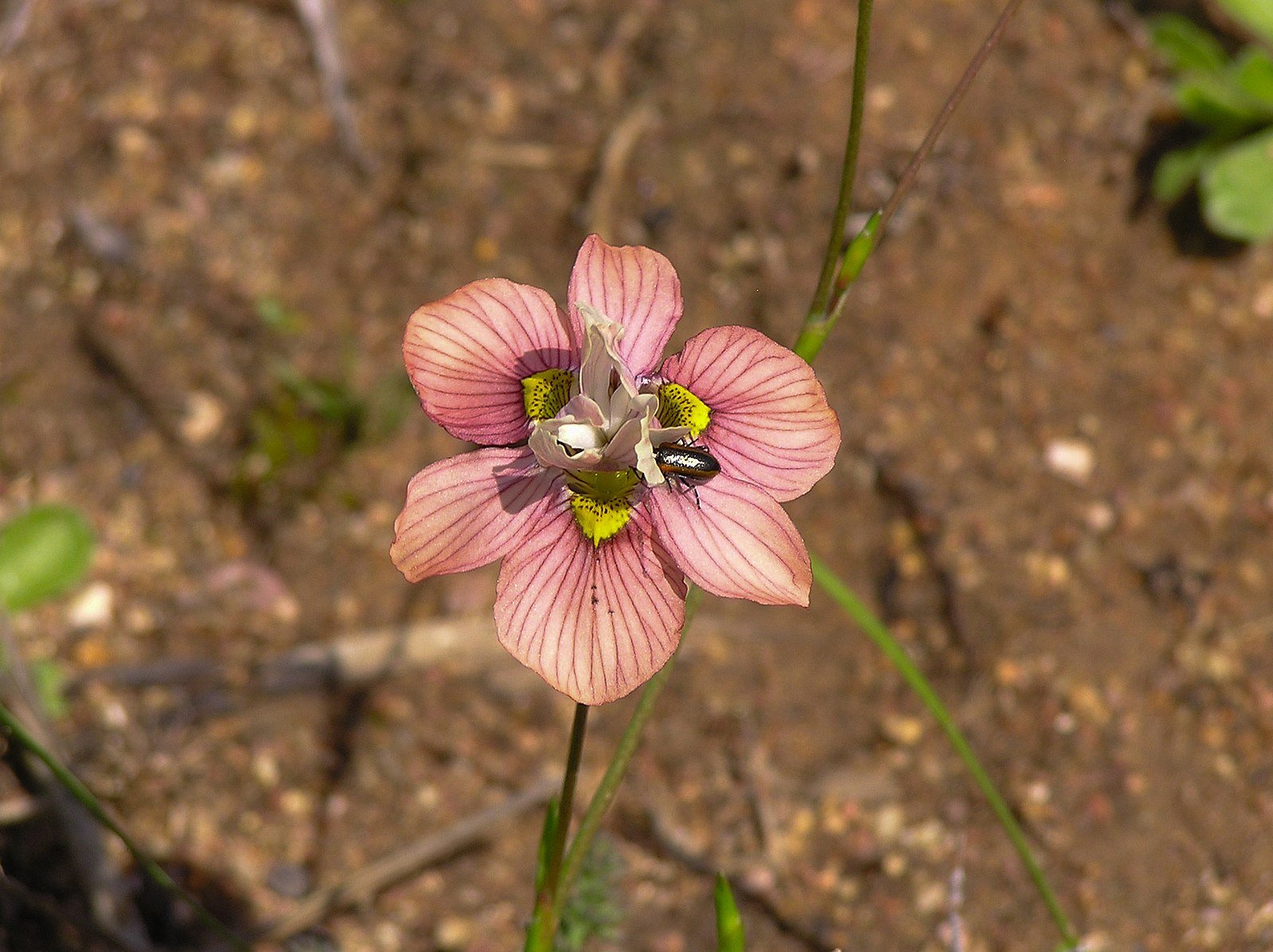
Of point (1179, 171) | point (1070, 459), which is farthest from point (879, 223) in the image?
point (1179, 171)

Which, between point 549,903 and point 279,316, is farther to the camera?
point 279,316

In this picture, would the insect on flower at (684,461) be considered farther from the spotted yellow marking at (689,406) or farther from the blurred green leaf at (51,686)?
the blurred green leaf at (51,686)

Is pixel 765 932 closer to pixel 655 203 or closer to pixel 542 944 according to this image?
pixel 542 944

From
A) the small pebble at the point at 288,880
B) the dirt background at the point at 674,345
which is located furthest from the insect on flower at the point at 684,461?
the small pebble at the point at 288,880

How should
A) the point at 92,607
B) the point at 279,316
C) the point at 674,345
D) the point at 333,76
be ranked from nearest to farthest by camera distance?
the point at 92,607
the point at 674,345
the point at 279,316
the point at 333,76

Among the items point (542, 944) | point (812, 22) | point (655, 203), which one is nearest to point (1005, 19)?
point (542, 944)

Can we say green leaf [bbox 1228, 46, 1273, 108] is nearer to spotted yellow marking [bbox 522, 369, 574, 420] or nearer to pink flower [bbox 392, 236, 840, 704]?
pink flower [bbox 392, 236, 840, 704]

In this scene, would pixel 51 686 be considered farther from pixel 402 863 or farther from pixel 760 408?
pixel 760 408
